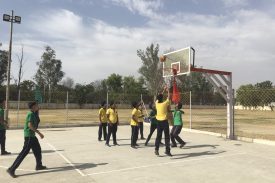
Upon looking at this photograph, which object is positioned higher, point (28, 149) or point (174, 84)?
point (174, 84)

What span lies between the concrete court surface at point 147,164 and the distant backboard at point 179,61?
3.57 metres

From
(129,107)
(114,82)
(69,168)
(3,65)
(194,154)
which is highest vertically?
(3,65)

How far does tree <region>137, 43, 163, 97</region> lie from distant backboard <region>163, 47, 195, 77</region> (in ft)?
171

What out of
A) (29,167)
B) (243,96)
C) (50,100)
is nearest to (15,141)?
(29,167)

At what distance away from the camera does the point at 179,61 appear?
614 inches

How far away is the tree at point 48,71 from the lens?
78.4 meters

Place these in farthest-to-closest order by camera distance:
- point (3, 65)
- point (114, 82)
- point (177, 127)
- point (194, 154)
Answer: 1. point (114, 82)
2. point (3, 65)
3. point (177, 127)
4. point (194, 154)

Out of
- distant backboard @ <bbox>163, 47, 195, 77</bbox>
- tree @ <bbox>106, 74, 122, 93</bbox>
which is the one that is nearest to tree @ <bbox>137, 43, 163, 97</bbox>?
tree @ <bbox>106, 74, 122, 93</bbox>

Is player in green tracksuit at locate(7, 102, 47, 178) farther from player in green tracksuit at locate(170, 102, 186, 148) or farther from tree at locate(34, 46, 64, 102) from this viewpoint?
tree at locate(34, 46, 64, 102)

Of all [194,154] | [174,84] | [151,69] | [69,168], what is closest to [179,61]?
[174,84]

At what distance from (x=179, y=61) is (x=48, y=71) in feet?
221

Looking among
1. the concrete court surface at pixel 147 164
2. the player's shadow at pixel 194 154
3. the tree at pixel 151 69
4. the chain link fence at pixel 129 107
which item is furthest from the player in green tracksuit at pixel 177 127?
the tree at pixel 151 69

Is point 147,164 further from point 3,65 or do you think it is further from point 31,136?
point 3,65

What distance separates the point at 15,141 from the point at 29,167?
20.2ft
